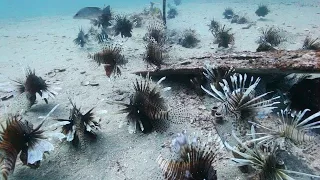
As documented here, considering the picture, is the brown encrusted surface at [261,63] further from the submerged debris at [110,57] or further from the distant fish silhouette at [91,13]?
the distant fish silhouette at [91,13]

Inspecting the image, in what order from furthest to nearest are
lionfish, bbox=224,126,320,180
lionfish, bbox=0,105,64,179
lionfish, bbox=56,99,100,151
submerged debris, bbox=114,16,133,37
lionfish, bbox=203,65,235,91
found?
submerged debris, bbox=114,16,133,37 → lionfish, bbox=203,65,235,91 → lionfish, bbox=56,99,100,151 → lionfish, bbox=0,105,64,179 → lionfish, bbox=224,126,320,180

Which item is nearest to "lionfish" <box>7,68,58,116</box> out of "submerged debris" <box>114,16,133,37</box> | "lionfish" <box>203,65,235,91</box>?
"lionfish" <box>203,65,235,91</box>

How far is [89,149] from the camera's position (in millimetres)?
2959

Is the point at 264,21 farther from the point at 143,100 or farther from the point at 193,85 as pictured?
the point at 143,100

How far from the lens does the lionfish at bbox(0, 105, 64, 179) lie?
2.25m

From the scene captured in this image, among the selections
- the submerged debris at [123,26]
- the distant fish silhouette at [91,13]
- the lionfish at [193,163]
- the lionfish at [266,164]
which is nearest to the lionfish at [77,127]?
the lionfish at [193,163]

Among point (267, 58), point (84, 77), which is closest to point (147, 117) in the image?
point (267, 58)

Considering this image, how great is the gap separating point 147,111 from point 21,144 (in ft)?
4.33

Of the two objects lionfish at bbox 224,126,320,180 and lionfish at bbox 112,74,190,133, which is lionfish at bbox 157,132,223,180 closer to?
lionfish at bbox 224,126,320,180

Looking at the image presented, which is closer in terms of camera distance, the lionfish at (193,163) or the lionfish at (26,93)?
the lionfish at (193,163)

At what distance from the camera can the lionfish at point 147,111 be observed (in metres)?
2.99

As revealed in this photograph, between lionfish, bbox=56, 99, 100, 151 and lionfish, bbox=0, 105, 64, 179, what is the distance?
1.20 feet

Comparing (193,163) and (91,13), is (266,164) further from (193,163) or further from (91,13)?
(91,13)

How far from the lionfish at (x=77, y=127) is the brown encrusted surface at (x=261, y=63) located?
5.58 ft
